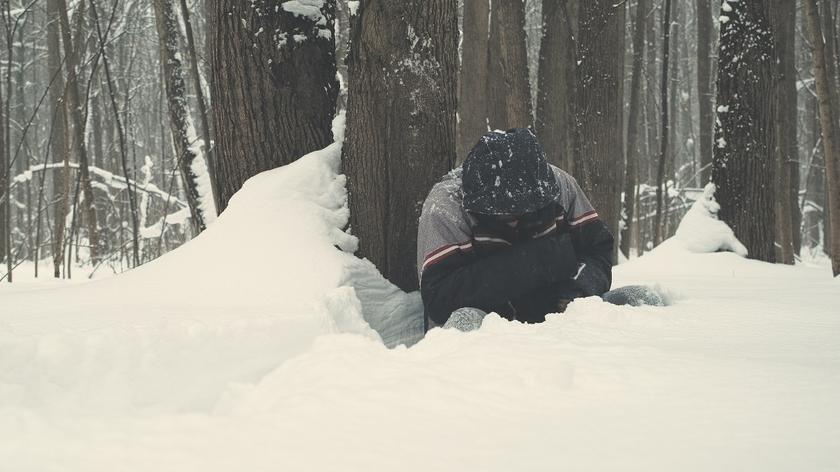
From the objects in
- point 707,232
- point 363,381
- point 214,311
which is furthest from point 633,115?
point 363,381

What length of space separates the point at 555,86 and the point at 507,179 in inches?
201

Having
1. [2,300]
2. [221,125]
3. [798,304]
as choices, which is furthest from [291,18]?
[798,304]

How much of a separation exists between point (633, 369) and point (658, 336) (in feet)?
1.41

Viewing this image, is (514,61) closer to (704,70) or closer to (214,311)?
(214,311)

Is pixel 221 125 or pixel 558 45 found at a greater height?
pixel 558 45

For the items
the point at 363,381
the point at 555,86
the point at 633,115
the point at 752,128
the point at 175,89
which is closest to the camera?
the point at 363,381

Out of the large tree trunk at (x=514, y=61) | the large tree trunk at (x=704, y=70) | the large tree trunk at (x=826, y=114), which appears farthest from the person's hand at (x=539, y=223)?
the large tree trunk at (x=704, y=70)

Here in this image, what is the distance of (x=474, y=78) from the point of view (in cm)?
724

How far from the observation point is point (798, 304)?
2.38 metres

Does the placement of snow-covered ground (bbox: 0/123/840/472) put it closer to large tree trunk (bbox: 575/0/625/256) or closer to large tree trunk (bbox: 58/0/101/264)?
large tree trunk (bbox: 58/0/101/264)

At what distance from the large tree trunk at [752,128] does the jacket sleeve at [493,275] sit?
296cm

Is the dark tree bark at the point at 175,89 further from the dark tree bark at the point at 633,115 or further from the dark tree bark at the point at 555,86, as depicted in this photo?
the dark tree bark at the point at 633,115

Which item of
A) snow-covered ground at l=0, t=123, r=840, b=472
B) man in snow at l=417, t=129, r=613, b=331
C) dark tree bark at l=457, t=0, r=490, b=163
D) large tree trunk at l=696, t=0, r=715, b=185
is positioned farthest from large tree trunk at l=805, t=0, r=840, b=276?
large tree trunk at l=696, t=0, r=715, b=185

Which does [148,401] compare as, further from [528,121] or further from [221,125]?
[528,121]
